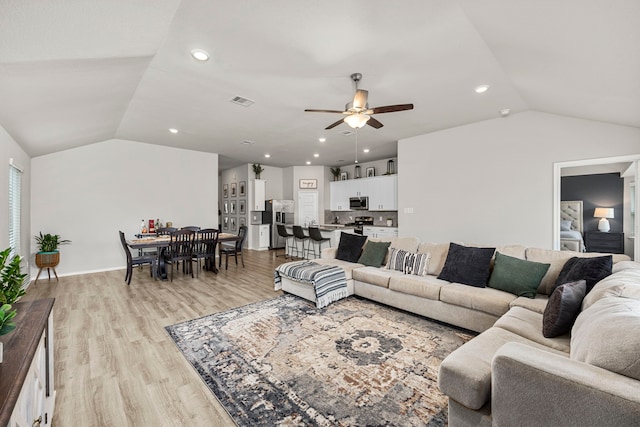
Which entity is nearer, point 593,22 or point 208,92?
point 593,22

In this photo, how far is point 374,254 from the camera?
13.5ft

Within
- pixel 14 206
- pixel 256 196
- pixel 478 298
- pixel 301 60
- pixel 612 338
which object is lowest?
pixel 478 298

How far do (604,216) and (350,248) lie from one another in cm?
599

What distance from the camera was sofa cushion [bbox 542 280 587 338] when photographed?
5.99 ft

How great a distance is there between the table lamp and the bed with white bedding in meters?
0.33

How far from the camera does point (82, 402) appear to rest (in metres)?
1.88

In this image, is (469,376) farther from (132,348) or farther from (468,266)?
(132,348)

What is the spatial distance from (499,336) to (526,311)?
700mm

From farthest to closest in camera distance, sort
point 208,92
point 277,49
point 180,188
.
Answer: point 180,188 → point 208,92 → point 277,49

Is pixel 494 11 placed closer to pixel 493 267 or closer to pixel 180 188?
pixel 493 267

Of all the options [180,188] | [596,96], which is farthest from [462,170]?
[180,188]

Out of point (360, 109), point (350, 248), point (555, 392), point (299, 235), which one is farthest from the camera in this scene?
point (299, 235)

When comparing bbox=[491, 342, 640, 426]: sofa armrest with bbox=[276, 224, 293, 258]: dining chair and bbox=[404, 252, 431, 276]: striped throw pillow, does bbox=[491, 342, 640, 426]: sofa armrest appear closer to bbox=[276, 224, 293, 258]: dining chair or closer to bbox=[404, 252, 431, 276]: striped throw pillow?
bbox=[404, 252, 431, 276]: striped throw pillow

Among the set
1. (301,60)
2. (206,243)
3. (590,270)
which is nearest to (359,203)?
(206,243)
